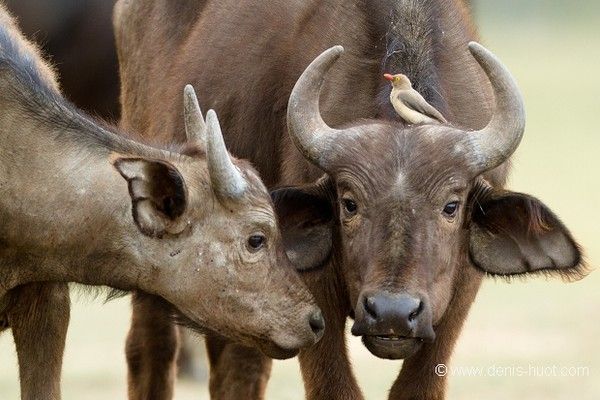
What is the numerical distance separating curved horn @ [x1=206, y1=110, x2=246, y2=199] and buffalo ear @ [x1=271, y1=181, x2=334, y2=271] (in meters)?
0.87

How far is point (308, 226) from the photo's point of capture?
1018 cm

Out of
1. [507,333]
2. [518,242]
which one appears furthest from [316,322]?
[507,333]

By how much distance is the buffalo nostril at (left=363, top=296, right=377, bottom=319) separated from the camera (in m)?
9.14

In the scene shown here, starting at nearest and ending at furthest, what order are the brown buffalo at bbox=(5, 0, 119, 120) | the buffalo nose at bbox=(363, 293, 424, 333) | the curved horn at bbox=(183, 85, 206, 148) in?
the buffalo nose at bbox=(363, 293, 424, 333), the curved horn at bbox=(183, 85, 206, 148), the brown buffalo at bbox=(5, 0, 119, 120)

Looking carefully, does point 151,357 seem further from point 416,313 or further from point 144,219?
point 416,313

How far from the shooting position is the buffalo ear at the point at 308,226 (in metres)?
10.0

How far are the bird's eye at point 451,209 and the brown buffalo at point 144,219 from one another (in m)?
0.95

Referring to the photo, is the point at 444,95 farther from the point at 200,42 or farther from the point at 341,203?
the point at 200,42

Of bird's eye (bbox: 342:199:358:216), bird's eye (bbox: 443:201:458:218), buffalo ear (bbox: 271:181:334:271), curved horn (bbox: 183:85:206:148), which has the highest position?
curved horn (bbox: 183:85:206:148)

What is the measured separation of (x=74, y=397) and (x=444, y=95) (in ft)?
21.7

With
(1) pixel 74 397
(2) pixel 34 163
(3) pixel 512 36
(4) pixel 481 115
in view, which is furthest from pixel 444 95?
(3) pixel 512 36

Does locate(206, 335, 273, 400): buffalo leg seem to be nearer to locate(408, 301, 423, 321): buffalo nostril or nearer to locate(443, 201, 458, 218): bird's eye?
locate(443, 201, 458, 218): bird's eye

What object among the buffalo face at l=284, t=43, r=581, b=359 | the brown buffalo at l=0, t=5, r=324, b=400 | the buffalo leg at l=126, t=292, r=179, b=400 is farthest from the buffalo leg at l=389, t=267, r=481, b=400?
the buffalo leg at l=126, t=292, r=179, b=400

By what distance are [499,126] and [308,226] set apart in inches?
54.0
